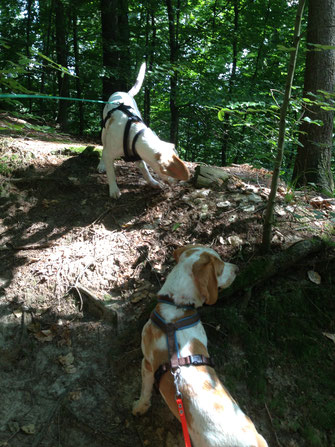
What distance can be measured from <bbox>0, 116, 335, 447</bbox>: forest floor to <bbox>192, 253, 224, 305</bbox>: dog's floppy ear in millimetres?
633

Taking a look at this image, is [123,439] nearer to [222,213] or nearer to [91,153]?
[222,213]

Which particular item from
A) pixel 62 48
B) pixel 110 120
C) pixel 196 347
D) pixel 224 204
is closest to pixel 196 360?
pixel 196 347

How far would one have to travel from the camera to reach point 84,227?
4391mm

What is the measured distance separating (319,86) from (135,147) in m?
3.14

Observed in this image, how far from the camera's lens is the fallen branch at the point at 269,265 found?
3113mm

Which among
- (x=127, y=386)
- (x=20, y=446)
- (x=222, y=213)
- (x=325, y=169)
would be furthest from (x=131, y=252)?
(x=325, y=169)

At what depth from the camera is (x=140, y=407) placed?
8.55ft

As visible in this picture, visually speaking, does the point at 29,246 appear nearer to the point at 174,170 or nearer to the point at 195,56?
the point at 174,170

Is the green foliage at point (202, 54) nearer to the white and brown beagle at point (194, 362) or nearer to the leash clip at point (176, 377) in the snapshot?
the white and brown beagle at point (194, 362)

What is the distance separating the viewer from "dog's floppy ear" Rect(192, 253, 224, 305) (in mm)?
2531

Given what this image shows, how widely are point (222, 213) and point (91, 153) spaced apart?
3200mm

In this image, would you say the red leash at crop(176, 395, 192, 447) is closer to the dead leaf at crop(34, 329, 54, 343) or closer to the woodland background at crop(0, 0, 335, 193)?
the dead leaf at crop(34, 329, 54, 343)

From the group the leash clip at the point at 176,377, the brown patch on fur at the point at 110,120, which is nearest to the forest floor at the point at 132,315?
the leash clip at the point at 176,377

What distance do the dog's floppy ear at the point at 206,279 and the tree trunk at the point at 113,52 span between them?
671 cm
